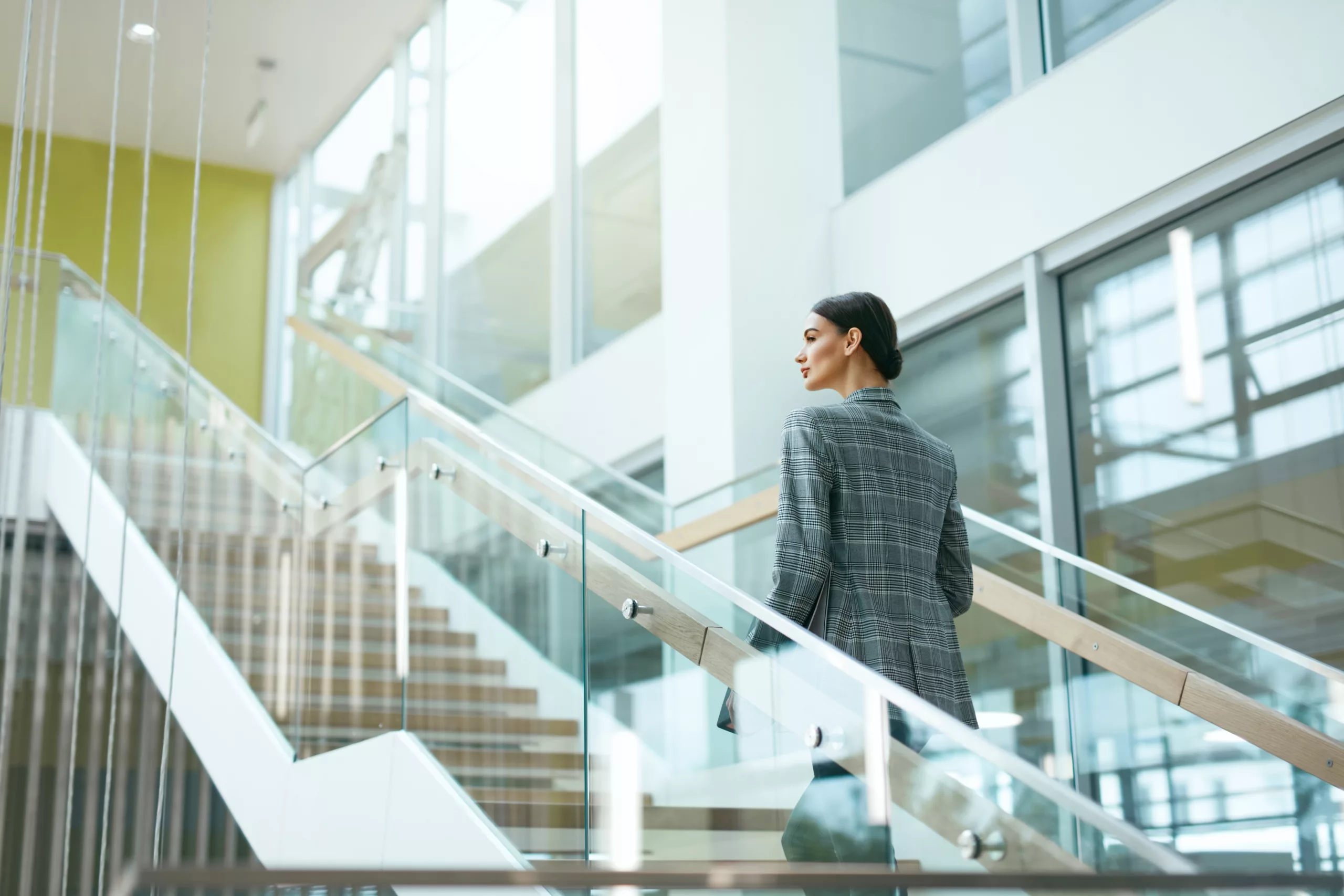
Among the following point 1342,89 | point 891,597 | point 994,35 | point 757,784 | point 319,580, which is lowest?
point 757,784

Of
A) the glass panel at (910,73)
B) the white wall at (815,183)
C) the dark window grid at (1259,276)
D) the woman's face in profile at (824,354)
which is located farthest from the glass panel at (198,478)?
the dark window grid at (1259,276)

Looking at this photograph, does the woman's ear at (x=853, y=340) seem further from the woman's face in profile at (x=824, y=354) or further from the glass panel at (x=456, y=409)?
the glass panel at (x=456, y=409)

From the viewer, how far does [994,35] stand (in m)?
6.28

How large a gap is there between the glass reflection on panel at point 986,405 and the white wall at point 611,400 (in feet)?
6.53

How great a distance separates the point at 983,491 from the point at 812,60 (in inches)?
102

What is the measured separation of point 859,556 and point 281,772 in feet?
11.4

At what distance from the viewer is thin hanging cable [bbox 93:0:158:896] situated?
3.49 meters

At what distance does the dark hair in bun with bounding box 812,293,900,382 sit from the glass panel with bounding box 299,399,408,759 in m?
2.42

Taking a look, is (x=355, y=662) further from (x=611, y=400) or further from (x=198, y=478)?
(x=611, y=400)

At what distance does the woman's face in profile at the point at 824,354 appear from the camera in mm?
2682

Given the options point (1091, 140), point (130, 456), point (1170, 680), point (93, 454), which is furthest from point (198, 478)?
point (1170, 680)

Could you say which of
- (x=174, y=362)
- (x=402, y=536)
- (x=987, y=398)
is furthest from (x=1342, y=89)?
(x=174, y=362)

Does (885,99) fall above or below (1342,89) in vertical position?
above

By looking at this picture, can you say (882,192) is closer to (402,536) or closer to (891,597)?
(402,536)
